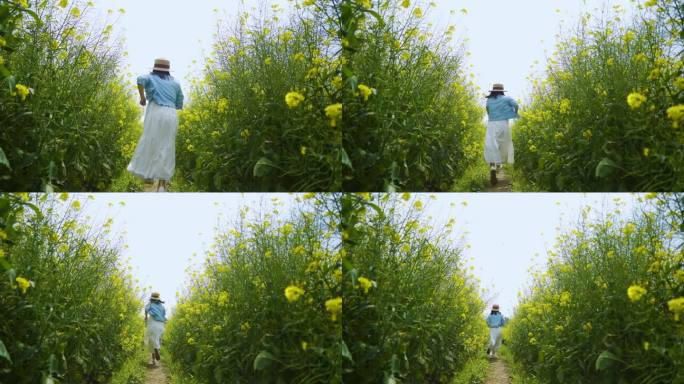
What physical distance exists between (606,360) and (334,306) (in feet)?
3.79

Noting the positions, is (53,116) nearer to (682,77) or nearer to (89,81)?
(89,81)

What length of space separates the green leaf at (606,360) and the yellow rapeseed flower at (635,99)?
1014mm

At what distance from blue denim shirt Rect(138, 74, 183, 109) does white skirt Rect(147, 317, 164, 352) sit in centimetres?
98

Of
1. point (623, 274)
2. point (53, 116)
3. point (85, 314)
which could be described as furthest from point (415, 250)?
point (53, 116)

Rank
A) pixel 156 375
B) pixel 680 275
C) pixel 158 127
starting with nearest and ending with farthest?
pixel 680 275 < pixel 158 127 < pixel 156 375

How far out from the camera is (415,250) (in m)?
2.87

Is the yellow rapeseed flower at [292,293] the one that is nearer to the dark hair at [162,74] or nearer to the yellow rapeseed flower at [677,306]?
the dark hair at [162,74]

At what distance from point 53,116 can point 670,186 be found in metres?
2.54

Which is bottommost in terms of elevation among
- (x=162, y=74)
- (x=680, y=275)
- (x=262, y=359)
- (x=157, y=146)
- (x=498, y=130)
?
(x=262, y=359)

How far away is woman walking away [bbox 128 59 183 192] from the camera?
2.77 m

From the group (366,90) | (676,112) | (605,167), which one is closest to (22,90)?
(366,90)

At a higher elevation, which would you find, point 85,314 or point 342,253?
point 342,253

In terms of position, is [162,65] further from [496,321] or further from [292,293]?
[496,321]

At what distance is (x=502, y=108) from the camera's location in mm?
2814
